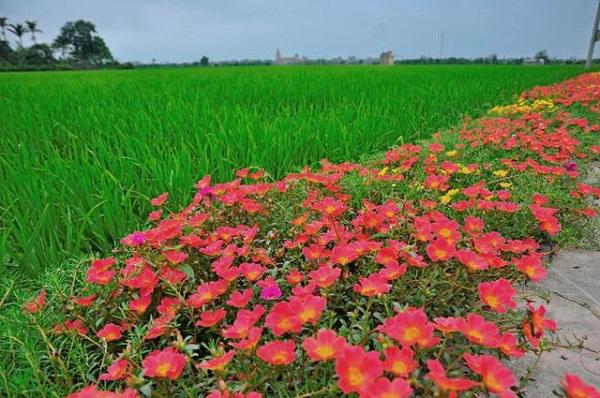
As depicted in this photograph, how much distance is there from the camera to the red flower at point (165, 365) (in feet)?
2.57

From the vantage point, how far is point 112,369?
2.80 ft

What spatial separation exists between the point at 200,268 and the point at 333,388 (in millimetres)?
761

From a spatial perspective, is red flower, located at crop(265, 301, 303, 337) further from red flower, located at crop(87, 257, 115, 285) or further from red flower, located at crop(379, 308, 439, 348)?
red flower, located at crop(87, 257, 115, 285)

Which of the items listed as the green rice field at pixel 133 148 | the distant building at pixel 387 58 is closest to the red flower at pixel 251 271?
the green rice field at pixel 133 148

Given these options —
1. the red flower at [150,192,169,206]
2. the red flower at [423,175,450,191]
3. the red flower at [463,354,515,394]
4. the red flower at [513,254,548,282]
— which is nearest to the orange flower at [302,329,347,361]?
the red flower at [463,354,515,394]

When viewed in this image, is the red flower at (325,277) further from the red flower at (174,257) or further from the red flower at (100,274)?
the red flower at (100,274)

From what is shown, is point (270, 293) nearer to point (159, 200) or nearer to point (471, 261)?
point (471, 261)

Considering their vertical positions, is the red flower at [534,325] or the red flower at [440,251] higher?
the red flower at [440,251]

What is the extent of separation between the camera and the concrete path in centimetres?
100

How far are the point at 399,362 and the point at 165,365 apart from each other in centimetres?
45

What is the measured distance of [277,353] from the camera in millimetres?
778

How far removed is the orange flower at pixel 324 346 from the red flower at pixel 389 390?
104mm

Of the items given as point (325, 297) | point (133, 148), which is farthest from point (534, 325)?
point (133, 148)

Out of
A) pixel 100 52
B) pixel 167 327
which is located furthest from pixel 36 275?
pixel 100 52
